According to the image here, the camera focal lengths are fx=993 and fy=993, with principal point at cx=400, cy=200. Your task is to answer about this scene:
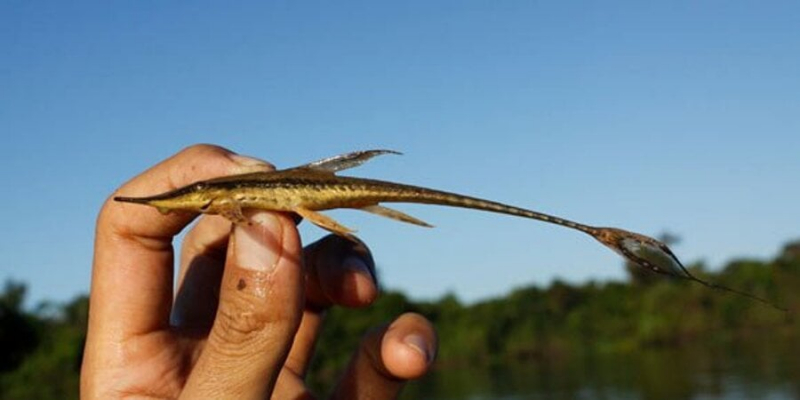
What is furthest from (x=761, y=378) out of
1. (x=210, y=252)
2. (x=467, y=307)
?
(x=210, y=252)

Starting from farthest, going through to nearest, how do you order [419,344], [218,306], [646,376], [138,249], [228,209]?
[646,376] < [419,344] < [138,249] < [218,306] < [228,209]

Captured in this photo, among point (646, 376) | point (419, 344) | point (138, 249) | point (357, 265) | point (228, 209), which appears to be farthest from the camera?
point (646, 376)

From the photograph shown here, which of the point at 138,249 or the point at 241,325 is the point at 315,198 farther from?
the point at 138,249

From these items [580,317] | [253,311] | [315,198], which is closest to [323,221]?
[315,198]

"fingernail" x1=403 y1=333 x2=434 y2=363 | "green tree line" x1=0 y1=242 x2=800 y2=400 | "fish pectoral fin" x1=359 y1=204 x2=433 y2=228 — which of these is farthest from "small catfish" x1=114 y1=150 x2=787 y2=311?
"green tree line" x1=0 y1=242 x2=800 y2=400

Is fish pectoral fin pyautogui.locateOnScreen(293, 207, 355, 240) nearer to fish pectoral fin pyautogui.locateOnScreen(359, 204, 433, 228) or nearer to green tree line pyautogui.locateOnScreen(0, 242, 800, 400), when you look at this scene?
fish pectoral fin pyautogui.locateOnScreen(359, 204, 433, 228)

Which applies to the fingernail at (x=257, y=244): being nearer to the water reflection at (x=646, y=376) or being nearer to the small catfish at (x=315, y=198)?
the small catfish at (x=315, y=198)
